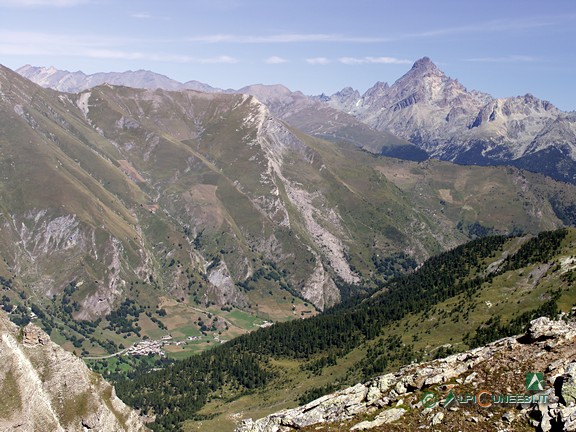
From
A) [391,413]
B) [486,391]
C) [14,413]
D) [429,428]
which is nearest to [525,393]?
[486,391]

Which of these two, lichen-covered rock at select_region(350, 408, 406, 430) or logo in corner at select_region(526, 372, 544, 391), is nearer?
logo in corner at select_region(526, 372, 544, 391)

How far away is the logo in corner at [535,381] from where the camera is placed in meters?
63.9

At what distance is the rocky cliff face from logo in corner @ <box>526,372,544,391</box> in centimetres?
10910

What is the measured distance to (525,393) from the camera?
64938 millimetres

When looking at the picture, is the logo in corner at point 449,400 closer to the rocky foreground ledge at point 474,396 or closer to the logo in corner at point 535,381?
the rocky foreground ledge at point 474,396

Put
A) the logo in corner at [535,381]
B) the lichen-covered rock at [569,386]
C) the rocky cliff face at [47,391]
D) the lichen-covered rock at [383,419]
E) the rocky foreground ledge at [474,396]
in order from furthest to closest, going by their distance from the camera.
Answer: the rocky cliff face at [47,391] → the lichen-covered rock at [383,419] → the logo in corner at [535,381] → the rocky foreground ledge at [474,396] → the lichen-covered rock at [569,386]

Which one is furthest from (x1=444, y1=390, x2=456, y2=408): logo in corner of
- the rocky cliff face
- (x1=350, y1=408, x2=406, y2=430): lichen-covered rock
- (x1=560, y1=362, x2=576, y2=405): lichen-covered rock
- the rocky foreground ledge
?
the rocky cliff face

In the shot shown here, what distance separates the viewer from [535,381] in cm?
6462

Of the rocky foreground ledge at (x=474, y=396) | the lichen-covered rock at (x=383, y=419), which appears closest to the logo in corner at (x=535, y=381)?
the rocky foreground ledge at (x=474, y=396)

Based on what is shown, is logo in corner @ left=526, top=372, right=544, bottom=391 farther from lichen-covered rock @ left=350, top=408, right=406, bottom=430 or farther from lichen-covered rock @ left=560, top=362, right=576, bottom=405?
lichen-covered rock @ left=350, top=408, right=406, bottom=430

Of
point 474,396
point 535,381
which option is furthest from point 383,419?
point 535,381

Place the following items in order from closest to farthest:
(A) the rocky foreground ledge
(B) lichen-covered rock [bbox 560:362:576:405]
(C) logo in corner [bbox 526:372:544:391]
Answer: (B) lichen-covered rock [bbox 560:362:576:405] → (A) the rocky foreground ledge → (C) logo in corner [bbox 526:372:544:391]

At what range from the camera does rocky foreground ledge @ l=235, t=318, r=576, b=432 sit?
6083 centimetres

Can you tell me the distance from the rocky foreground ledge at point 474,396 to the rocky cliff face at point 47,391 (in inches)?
2609
